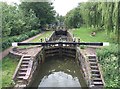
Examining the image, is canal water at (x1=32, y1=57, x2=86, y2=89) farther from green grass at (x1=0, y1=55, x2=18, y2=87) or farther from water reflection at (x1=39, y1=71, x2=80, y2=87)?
green grass at (x1=0, y1=55, x2=18, y2=87)

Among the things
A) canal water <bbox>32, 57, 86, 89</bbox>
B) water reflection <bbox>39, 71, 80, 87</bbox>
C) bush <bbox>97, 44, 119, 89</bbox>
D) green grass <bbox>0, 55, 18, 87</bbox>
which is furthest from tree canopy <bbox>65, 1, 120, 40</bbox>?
green grass <bbox>0, 55, 18, 87</bbox>

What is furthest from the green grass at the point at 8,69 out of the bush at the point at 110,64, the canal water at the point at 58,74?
the bush at the point at 110,64

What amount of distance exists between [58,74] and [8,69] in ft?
11.9

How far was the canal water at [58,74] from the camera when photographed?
13477 mm

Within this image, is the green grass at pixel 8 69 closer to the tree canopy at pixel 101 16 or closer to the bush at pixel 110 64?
the bush at pixel 110 64

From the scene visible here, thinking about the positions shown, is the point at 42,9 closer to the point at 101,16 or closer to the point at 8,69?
the point at 101,16

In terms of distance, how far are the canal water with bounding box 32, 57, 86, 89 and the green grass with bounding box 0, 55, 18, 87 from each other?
60.4 inches

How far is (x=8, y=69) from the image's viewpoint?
1336 centimetres

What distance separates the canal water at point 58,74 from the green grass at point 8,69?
1.54m

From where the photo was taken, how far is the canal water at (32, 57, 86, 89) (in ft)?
44.2

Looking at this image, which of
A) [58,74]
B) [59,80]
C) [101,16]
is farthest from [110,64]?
[101,16]

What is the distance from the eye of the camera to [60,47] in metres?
19.6

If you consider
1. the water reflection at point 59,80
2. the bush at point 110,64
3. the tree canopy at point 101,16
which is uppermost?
the tree canopy at point 101,16

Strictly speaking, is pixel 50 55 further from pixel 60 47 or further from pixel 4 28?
pixel 4 28
